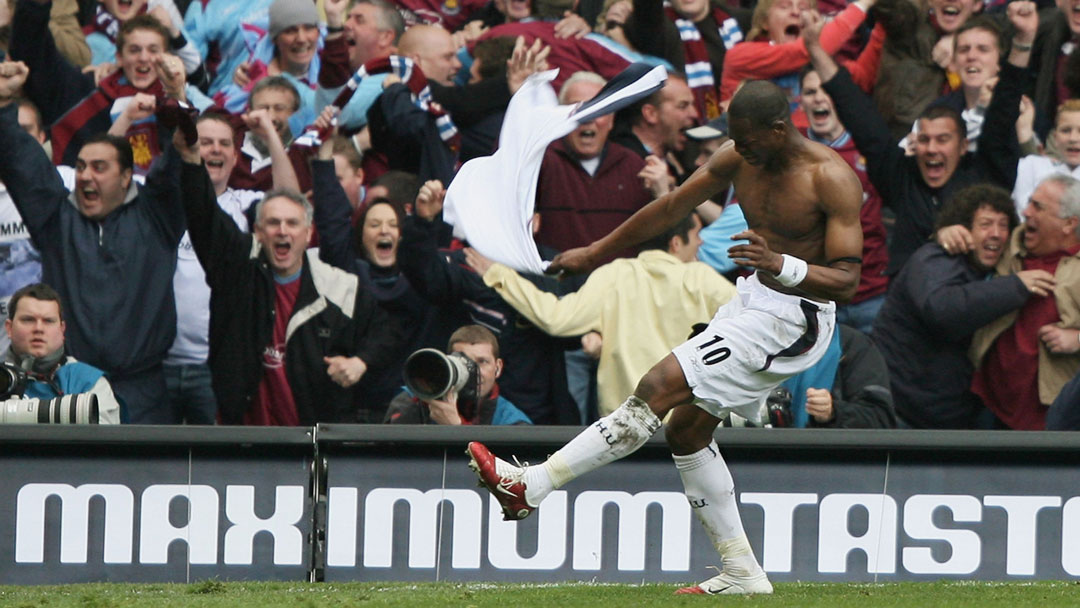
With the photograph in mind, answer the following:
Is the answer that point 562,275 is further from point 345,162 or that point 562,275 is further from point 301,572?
point 345,162

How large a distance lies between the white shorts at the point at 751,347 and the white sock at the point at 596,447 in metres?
0.24

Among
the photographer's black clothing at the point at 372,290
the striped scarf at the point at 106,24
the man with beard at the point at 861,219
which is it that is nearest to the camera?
the photographer's black clothing at the point at 372,290

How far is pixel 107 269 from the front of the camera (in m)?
8.77

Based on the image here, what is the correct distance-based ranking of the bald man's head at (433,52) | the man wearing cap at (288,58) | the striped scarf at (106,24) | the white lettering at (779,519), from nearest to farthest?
1. the white lettering at (779,519)
2. the bald man's head at (433,52)
3. the man wearing cap at (288,58)
4. the striped scarf at (106,24)

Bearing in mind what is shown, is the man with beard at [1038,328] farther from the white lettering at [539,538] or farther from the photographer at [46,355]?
the photographer at [46,355]

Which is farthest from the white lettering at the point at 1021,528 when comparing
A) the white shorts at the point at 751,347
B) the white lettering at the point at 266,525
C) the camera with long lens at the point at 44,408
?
the camera with long lens at the point at 44,408

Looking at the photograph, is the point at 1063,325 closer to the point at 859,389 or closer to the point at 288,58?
the point at 859,389

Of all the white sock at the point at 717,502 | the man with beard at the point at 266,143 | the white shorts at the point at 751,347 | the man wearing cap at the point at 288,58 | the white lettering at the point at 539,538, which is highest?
the man wearing cap at the point at 288,58

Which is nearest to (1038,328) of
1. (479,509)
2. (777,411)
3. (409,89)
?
(777,411)

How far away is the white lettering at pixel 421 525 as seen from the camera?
7.43m

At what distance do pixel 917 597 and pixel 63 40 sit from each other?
309 inches

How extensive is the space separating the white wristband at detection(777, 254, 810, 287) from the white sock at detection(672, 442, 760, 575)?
0.91 meters

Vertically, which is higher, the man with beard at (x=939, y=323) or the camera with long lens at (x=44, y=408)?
the man with beard at (x=939, y=323)

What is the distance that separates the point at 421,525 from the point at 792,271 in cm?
276
